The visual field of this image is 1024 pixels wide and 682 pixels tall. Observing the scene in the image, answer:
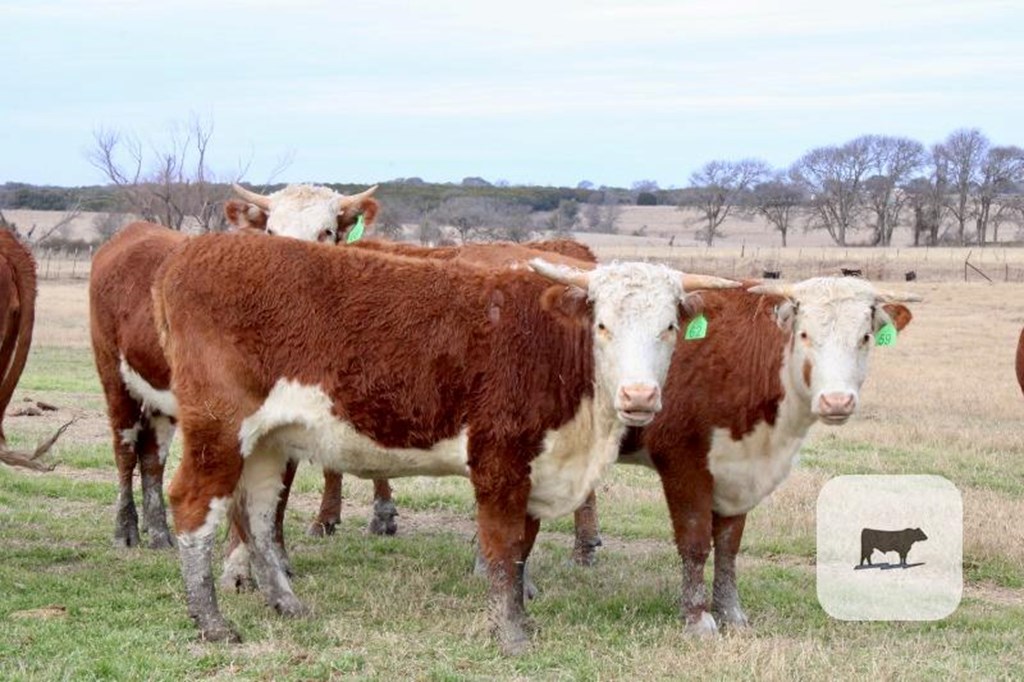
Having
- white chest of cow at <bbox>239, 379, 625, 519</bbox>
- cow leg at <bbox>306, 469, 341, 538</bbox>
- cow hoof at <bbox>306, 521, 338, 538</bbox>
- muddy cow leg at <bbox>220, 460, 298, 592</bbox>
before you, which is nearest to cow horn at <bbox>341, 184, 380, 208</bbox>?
cow leg at <bbox>306, 469, 341, 538</bbox>

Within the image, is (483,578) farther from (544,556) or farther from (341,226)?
(341,226)

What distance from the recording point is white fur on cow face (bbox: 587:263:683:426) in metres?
6.27

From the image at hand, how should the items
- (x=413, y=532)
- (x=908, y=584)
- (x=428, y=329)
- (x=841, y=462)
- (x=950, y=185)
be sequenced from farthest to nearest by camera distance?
1. (x=950, y=185)
2. (x=841, y=462)
3. (x=413, y=532)
4. (x=908, y=584)
5. (x=428, y=329)

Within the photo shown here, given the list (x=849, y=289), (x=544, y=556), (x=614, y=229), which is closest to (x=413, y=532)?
(x=544, y=556)

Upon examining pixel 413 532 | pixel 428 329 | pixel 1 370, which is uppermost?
pixel 428 329

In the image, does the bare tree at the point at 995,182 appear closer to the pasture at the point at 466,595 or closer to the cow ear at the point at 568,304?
the pasture at the point at 466,595

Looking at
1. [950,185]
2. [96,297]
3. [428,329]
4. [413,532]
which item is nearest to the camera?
[428,329]

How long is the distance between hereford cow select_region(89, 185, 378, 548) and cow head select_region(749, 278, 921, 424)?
401 centimetres

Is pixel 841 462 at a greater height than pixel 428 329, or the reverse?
pixel 428 329

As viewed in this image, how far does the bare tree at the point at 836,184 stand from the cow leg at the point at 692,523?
71.6 meters

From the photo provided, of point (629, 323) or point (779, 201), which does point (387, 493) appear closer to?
point (629, 323)

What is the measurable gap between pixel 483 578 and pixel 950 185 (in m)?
78.1

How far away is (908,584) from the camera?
815 cm

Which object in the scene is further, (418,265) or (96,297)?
(96,297)
